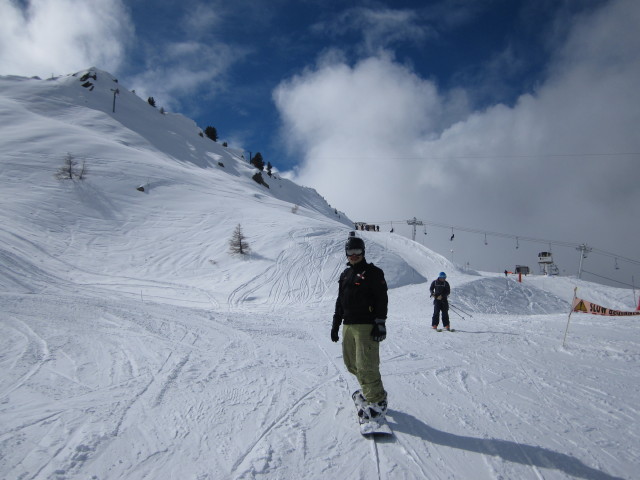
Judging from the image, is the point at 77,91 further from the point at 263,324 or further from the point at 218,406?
A: the point at 218,406

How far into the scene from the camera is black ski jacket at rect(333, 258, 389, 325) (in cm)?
379

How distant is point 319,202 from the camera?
9006 cm

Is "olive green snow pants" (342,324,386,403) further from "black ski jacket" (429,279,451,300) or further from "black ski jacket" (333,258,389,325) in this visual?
"black ski jacket" (429,279,451,300)

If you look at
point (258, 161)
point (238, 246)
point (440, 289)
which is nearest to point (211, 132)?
point (258, 161)

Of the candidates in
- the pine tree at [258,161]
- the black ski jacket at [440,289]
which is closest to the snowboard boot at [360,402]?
the black ski jacket at [440,289]

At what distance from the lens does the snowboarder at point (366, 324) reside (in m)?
3.67

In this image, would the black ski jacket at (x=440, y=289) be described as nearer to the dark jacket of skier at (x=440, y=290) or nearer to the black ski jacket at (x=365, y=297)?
the dark jacket of skier at (x=440, y=290)

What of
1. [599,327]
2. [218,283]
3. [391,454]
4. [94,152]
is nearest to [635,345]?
[599,327]

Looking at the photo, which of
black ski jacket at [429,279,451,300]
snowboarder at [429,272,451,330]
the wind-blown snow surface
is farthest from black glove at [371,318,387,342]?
black ski jacket at [429,279,451,300]

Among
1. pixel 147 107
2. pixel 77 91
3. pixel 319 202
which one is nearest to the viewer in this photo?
pixel 77 91

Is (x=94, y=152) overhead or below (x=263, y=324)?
overhead

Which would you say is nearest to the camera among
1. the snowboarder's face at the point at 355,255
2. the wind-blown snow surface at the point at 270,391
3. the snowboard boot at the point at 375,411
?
the wind-blown snow surface at the point at 270,391

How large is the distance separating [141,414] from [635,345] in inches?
383

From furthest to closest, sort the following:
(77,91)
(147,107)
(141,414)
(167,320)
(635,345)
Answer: (147,107)
(77,91)
(167,320)
(635,345)
(141,414)
